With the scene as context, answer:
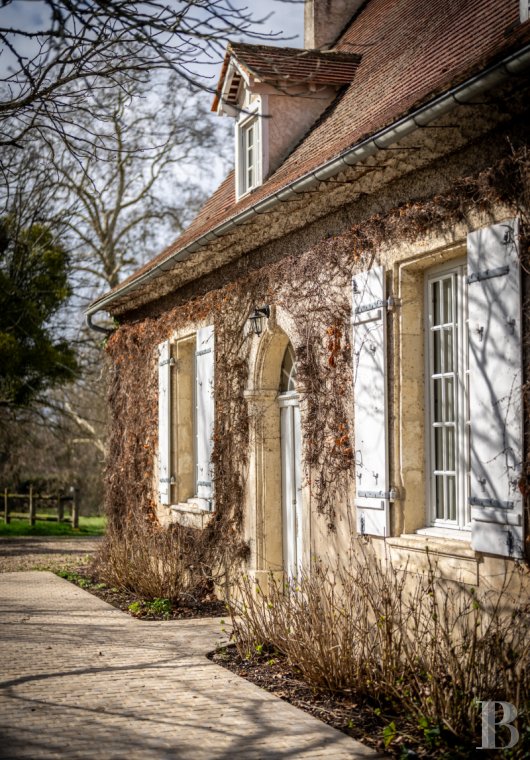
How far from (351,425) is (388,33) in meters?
4.72

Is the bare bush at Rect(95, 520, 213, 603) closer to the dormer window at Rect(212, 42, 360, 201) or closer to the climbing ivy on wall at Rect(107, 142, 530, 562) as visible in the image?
the climbing ivy on wall at Rect(107, 142, 530, 562)

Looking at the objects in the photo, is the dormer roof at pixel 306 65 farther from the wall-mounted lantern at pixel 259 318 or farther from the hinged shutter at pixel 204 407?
the hinged shutter at pixel 204 407

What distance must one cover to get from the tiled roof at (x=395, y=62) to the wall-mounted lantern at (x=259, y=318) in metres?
0.99

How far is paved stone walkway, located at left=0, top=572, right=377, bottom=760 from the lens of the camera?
4602 millimetres

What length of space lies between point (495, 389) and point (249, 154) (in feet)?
19.8

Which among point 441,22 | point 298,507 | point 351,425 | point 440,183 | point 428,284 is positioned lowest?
point 298,507

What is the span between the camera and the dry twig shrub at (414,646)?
463cm

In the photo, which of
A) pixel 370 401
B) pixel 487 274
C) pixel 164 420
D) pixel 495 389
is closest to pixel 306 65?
pixel 370 401

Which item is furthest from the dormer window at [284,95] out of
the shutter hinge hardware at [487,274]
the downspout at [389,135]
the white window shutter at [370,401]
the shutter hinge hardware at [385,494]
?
the shutter hinge hardware at [487,274]

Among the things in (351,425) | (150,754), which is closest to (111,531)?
(351,425)

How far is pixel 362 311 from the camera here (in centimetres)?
688

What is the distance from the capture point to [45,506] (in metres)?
26.8

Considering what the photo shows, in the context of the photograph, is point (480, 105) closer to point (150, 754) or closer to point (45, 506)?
point (150, 754)

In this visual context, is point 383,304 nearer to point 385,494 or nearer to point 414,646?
point 385,494
